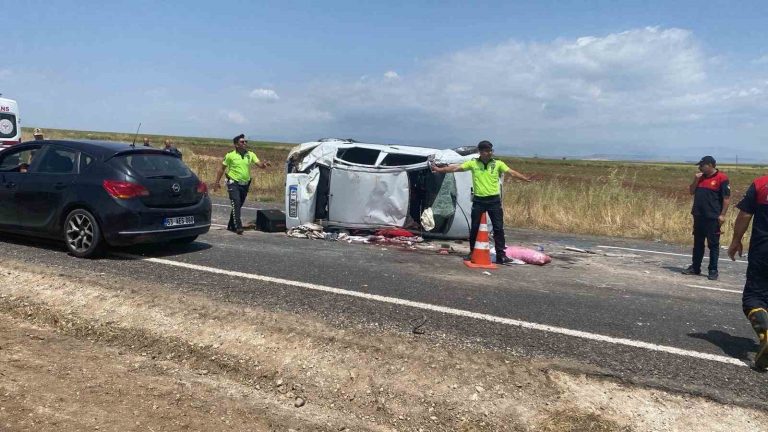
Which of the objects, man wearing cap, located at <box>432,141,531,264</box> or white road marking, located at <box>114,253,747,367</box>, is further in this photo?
man wearing cap, located at <box>432,141,531,264</box>

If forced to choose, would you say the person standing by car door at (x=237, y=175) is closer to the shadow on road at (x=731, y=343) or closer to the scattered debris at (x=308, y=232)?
the scattered debris at (x=308, y=232)

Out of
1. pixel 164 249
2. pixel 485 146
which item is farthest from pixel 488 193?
pixel 164 249

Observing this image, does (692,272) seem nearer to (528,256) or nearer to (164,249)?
(528,256)

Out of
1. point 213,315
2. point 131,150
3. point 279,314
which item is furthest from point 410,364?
point 131,150

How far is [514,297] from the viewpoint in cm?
604

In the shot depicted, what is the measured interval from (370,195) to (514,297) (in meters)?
4.82

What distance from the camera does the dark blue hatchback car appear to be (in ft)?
23.0

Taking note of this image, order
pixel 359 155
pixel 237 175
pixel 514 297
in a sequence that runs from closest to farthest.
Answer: pixel 514 297 < pixel 237 175 < pixel 359 155

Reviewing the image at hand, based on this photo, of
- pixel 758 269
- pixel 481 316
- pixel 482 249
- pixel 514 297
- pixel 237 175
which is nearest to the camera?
pixel 758 269

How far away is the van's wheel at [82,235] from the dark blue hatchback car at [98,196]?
1 centimetres

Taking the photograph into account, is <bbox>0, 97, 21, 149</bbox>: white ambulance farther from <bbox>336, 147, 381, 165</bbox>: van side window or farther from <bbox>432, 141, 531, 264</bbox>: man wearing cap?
<bbox>432, 141, 531, 264</bbox>: man wearing cap

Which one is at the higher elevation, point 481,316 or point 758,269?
point 758,269

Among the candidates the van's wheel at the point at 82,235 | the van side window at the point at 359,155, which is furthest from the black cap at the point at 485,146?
the van's wheel at the point at 82,235

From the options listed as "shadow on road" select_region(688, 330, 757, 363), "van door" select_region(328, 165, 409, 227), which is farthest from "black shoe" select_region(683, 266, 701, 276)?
"van door" select_region(328, 165, 409, 227)
